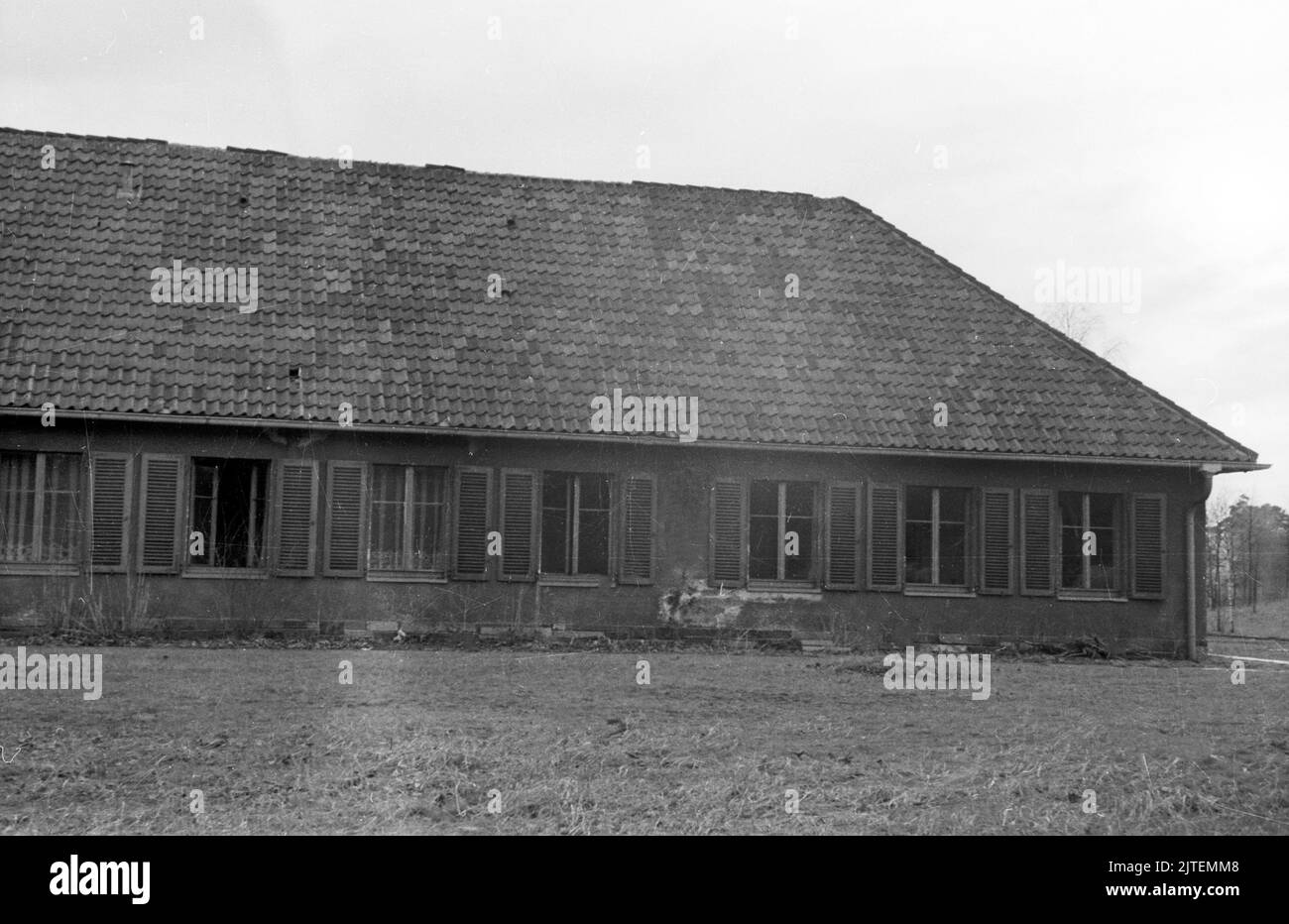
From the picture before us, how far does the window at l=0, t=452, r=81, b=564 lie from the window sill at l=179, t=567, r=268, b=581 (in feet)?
4.88

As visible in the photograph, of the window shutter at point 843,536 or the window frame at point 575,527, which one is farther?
the window shutter at point 843,536

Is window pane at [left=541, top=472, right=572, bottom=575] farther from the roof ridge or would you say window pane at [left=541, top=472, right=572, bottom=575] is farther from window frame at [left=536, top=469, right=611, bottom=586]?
the roof ridge

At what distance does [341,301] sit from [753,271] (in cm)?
653

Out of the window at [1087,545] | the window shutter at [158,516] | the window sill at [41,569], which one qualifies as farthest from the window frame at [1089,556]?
the window sill at [41,569]

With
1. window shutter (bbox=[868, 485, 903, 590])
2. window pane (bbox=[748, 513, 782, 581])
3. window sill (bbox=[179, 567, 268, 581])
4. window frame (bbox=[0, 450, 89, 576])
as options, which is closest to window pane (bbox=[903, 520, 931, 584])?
window shutter (bbox=[868, 485, 903, 590])

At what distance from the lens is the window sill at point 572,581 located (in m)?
20.6

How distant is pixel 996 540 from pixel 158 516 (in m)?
11.6

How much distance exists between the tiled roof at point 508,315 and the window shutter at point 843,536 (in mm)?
886

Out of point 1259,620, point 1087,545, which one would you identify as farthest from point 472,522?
point 1259,620

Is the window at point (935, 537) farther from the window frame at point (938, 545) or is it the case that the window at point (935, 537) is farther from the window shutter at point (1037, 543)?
the window shutter at point (1037, 543)

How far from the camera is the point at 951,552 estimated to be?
71.8 ft
